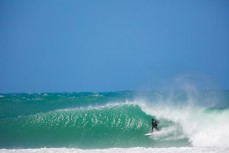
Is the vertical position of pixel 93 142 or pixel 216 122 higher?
pixel 216 122

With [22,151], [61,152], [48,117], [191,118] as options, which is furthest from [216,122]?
[48,117]

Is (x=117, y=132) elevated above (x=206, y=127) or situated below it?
below

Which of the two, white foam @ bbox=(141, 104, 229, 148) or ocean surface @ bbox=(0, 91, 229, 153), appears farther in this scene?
white foam @ bbox=(141, 104, 229, 148)

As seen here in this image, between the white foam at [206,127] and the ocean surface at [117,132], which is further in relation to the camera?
the white foam at [206,127]

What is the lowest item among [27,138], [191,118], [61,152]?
[61,152]

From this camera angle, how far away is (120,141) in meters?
14.5

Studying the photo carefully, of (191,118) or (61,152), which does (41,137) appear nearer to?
(61,152)

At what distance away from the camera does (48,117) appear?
22469mm

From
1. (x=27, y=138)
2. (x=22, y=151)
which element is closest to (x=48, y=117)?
(x=27, y=138)

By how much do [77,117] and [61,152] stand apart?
10.9 meters

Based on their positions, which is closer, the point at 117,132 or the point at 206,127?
the point at 206,127

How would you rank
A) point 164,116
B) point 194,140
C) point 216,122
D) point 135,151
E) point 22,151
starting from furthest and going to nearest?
point 164,116 → point 216,122 → point 194,140 → point 22,151 → point 135,151

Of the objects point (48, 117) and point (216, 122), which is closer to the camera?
point (216, 122)

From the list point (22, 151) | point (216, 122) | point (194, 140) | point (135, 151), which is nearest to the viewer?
point (135, 151)
